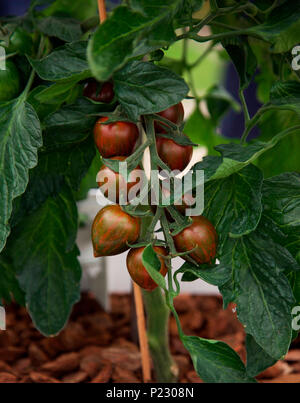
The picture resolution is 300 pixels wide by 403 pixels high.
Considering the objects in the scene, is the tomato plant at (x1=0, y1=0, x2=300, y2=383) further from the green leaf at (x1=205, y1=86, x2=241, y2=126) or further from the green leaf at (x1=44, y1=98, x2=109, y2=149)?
the green leaf at (x1=205, y1=86, x2=241, y2=126)

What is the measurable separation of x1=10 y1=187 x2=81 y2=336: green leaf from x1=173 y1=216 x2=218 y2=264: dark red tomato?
→ 0.66 feet

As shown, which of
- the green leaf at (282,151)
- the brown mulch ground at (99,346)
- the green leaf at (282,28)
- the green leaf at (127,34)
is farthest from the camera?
the brown mulch ground at (99,346)

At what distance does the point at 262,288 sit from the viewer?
0.38m

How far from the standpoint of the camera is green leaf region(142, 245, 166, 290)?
12.3 inches

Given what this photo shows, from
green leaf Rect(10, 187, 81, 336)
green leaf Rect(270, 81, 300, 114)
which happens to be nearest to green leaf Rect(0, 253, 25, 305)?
green leaf Rect(10, 187, 81, 336)

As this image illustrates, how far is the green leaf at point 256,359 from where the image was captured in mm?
399

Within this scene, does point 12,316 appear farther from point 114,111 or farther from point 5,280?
point 114,111

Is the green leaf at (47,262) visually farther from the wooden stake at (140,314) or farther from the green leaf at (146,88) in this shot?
the green leaf at (146,88)

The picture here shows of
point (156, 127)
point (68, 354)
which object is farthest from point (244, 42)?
point (68, 354)

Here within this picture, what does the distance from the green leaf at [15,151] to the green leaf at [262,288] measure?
0.55 feet

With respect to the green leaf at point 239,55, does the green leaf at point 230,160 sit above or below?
below

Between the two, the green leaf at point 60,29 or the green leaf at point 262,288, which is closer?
the green leaf at point 262,288

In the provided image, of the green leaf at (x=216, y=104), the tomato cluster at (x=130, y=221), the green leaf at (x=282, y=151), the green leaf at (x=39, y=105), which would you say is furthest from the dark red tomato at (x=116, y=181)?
the green leaf at (x=216, y=104)
